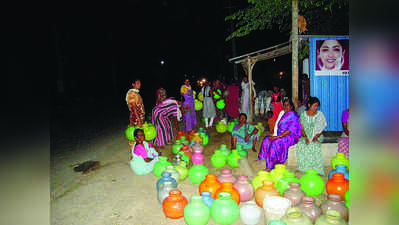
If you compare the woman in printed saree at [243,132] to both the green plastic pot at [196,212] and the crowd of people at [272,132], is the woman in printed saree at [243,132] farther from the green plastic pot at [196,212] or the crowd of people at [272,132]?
the green plastic pot at [196,212]

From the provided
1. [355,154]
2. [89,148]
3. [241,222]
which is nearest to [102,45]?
[89,148]

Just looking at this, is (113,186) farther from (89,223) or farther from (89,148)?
(89,148)

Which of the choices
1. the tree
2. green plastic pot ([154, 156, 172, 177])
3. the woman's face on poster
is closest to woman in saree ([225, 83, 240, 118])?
the tree

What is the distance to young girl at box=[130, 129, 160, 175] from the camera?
5.60 meters

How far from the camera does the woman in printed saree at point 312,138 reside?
5250 mm

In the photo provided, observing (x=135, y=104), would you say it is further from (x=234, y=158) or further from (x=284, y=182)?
(x=284, y=182)

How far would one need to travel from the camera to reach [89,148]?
8211 mm

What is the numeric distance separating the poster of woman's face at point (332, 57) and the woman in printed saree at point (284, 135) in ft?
7.90

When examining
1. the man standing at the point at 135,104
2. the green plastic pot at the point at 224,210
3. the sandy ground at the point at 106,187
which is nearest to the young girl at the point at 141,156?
the sandy ground at the point at 106,187

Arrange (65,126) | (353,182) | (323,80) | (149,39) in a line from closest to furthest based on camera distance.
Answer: (353,182)
(323,80)
(65,126)
(149,39)

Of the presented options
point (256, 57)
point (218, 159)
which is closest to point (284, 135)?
point (218, 159)

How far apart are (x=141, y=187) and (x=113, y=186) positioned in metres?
0.55

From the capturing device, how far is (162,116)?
24.8 feet

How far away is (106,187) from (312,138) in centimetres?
394
